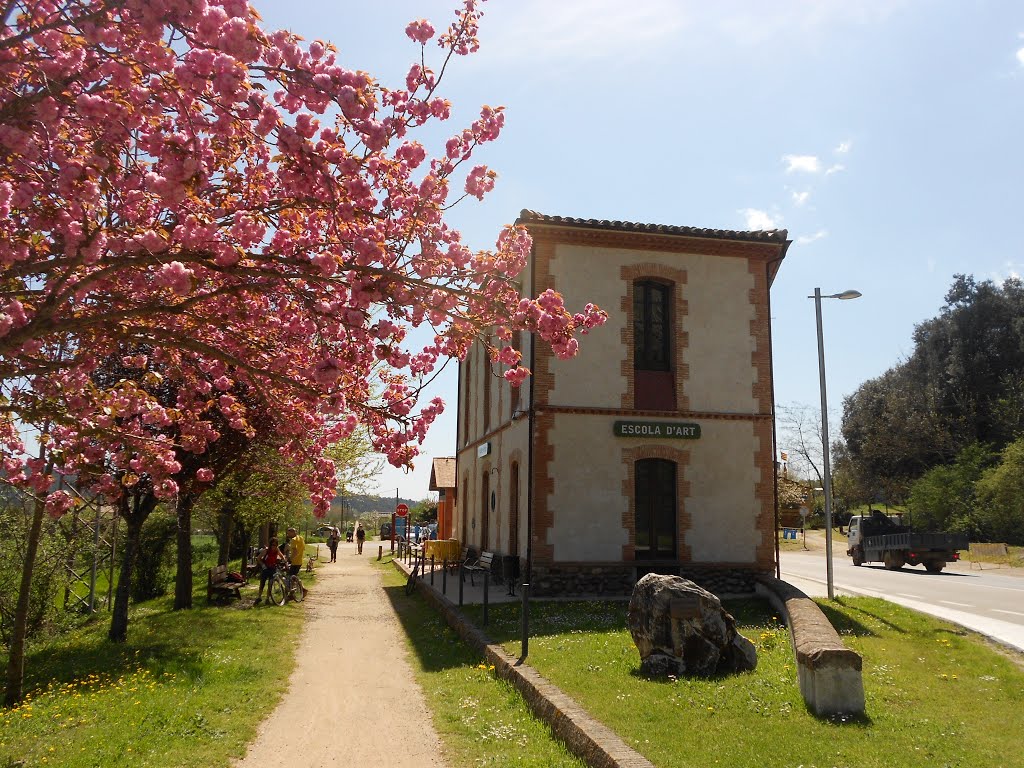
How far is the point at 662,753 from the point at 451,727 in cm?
238

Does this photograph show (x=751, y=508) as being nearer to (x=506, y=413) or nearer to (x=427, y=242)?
(x=506, y=413)

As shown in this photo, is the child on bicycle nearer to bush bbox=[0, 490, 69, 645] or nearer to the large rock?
bush bbox=[0, 490, 69, 645]

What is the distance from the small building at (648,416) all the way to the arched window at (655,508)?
2cm

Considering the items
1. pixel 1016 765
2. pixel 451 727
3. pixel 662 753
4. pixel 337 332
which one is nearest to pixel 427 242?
pixel 337 332

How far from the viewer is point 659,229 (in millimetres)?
15812

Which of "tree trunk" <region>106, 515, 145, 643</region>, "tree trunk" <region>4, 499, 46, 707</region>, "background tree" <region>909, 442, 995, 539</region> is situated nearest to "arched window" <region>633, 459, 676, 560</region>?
"tree trunk" <region>106, 515, 145, 643</region>

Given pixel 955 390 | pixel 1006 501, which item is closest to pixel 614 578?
pixel 1006 501

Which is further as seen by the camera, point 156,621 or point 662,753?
point 156,621

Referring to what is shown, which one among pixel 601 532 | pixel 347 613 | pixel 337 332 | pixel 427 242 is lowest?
pixel 347 613

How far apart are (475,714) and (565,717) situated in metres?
1.46

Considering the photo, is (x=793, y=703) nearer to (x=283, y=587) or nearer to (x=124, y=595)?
(x=124, y=595)

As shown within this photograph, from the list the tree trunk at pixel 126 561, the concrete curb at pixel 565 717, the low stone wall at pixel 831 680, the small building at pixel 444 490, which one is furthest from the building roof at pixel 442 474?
the low stone wall at pixel 831 680

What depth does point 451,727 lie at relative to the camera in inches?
276

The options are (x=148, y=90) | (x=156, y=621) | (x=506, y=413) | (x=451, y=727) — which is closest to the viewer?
(x=148, y=90)
